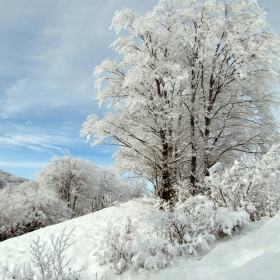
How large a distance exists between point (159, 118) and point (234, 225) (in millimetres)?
4400

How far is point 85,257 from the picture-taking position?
16.6 feet

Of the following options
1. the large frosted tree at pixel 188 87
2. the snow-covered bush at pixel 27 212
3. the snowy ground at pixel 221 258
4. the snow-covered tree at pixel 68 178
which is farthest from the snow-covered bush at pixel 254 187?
the snow-covered tree at pixel 68 178

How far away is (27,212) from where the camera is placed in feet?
57.1

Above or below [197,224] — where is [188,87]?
above

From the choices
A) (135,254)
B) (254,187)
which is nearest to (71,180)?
(135,254)

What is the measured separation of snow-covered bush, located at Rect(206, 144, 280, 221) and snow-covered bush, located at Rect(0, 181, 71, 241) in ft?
50.7

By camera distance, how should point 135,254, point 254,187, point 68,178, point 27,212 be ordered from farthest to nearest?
1. point 68,178
2. point 27,212
3. point 254,187
4. point 135,254

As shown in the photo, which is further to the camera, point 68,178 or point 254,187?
point 68,178

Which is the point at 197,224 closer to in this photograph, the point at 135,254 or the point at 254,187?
the point at 135,254

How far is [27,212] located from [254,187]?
18.1m

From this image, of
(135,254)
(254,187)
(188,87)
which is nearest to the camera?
(135,254)

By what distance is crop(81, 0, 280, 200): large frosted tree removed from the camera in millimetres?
7668

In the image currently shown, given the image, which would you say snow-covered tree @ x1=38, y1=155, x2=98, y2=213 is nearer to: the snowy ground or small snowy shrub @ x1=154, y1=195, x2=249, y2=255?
the snowy ground

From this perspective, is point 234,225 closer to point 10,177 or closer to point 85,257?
point 85,257
